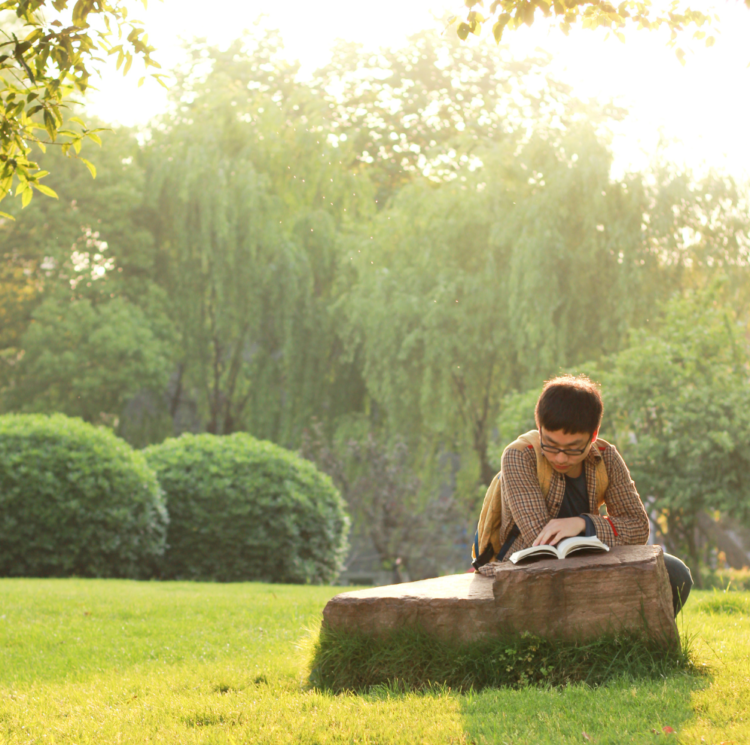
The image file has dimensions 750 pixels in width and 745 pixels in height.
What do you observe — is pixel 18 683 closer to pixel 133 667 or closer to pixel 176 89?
pixel 133 667

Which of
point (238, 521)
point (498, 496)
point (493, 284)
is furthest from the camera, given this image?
point (493, 284)

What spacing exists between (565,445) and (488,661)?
3.26ft

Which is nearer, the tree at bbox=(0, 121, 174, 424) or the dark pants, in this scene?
the dark pants

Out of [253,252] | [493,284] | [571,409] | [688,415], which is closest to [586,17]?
[571,409]

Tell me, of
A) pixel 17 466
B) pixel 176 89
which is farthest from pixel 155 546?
pixel 176 89

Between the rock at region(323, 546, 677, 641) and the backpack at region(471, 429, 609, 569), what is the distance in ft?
1.13

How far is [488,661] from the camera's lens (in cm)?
372

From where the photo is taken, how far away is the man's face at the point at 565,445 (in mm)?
3779

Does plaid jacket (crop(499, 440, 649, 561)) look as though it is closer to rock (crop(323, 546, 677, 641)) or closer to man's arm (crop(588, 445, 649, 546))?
man's arm (crop(588, 445, 649, 546))

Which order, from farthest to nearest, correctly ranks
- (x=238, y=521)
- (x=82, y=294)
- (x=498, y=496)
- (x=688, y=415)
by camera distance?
(x=82, y=294)
(x=238, y=521)
(x=688, y=415)
(x=498, y=496)

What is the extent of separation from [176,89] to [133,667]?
63.2ft

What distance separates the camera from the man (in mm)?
3773

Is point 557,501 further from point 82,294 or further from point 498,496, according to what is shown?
point 82,294

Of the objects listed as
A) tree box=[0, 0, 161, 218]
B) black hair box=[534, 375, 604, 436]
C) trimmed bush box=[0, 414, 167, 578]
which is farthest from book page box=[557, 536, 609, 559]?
trimmed bush box=[0, 414, 167, 578]
